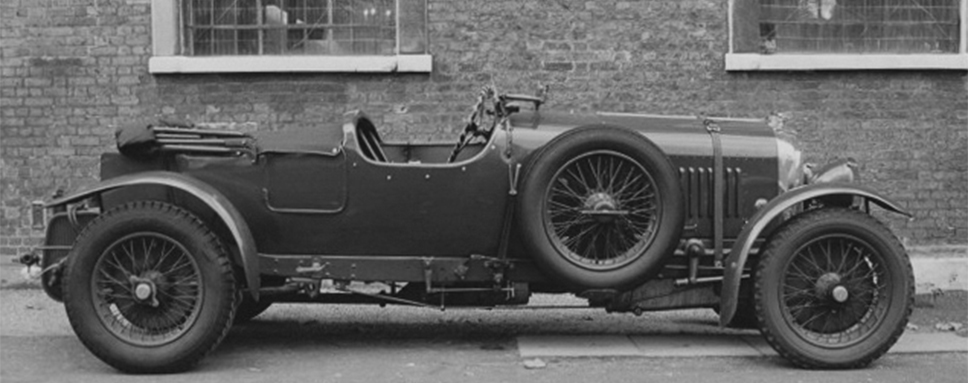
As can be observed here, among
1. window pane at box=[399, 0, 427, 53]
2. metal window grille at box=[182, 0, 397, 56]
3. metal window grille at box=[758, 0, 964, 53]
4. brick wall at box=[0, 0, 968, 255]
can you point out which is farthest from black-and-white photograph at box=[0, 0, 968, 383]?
metal window grille at box=[758, 0, 964, 53]

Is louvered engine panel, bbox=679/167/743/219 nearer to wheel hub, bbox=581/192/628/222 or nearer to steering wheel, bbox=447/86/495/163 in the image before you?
wheel hub, bbox=581/192/628/222

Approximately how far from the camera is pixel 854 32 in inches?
375

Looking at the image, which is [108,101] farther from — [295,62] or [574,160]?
[574,160]

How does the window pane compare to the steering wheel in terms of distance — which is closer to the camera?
the steering wheel

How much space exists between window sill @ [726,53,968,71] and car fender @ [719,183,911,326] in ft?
10.0

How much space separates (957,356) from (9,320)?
5979mm

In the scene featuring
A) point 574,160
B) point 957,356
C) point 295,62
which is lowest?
point 957,356

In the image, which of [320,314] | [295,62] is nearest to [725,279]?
[320,314]

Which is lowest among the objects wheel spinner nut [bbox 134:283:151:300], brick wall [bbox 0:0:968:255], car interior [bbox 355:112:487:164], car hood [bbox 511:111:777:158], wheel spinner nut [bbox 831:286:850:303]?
wheel spinner nut [bbox 831:286:850:303]

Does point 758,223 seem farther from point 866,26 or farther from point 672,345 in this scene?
point 866,26

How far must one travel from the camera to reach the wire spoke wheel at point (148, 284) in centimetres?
604

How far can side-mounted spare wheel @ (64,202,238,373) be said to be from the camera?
5.97 metres

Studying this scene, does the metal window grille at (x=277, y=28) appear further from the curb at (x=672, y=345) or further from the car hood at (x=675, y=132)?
the curb at (x=672, y=345)

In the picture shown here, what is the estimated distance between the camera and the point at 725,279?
622cm
